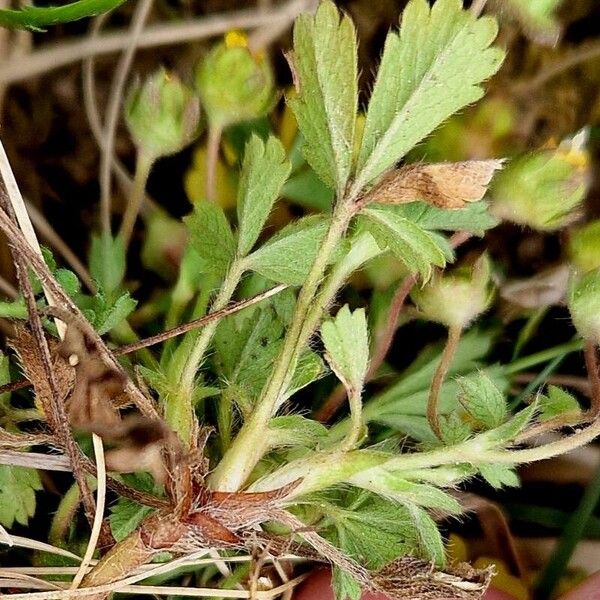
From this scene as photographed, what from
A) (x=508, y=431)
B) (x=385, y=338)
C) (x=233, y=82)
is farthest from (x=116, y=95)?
(x=508, y=431)

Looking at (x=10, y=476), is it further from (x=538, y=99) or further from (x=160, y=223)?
(x=538, y=99)

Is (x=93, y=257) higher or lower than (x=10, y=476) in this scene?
higher

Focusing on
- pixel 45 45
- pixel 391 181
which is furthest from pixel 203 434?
pixel 45 45

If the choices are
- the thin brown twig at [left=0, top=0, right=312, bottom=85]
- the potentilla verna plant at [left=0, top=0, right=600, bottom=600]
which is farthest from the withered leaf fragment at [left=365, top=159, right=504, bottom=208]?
the thin brown twig at [left=0, top=0, right=312, bottom=85]

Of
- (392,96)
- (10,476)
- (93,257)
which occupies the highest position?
(392,96)

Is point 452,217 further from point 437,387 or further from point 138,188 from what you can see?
point 138,188

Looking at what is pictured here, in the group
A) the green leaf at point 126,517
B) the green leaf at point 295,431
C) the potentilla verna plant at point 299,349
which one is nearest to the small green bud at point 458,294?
the potentilla verna plant at point 299,349
